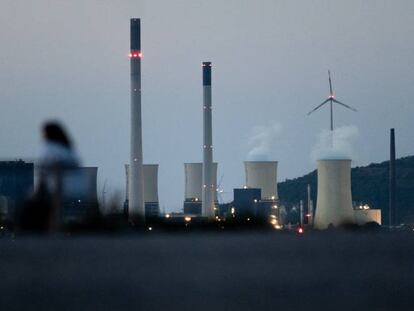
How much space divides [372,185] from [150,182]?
7426 centimetres

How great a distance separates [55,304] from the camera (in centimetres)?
1013

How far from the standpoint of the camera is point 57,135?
42.8 ft

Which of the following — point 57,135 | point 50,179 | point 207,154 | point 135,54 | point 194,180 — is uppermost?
point 135,54

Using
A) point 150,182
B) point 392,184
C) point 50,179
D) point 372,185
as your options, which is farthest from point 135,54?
point 372,185

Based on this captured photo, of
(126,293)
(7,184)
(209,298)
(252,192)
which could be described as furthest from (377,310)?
(252,192)

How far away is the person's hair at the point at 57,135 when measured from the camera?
42.5 ft

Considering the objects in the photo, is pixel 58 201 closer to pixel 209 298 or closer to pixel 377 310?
pixel 209 298

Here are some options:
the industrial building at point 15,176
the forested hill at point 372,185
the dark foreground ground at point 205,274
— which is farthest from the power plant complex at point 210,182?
the forested hill at point 372,185

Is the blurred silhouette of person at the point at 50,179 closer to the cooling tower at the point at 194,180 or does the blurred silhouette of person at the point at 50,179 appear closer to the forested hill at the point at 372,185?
the cooling tower at the point at 194,180

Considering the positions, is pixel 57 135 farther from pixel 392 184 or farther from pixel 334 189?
pixel 392 184

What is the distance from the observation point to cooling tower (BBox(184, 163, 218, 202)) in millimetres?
91000

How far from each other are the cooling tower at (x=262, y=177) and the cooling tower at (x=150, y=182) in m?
5.39

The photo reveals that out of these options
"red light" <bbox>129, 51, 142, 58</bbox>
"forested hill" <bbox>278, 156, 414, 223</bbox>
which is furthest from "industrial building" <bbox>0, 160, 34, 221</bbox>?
"forested hill" <bbox>278, 156, 414, 223</bbox>

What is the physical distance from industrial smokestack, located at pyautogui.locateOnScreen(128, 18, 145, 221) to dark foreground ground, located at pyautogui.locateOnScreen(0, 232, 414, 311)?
5532 cm
